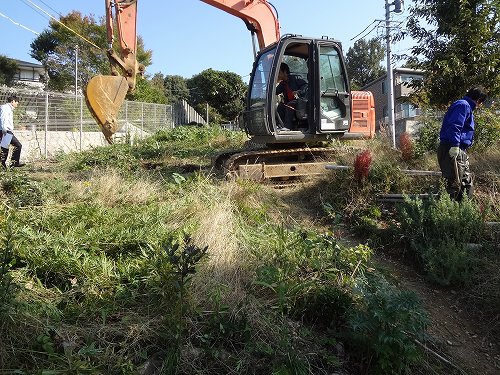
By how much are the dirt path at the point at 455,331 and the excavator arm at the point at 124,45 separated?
4.87m

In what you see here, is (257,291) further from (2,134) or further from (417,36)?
(2,134)

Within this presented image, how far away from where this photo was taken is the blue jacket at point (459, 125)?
527 cm

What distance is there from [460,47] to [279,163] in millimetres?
3702

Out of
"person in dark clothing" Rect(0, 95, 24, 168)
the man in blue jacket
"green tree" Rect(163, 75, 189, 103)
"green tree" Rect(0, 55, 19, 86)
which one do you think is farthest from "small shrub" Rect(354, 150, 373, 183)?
"green tree" Rect(163, 75, 189, 103)

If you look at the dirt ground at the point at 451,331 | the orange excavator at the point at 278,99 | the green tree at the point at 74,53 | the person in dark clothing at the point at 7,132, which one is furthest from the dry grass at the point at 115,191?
the green tree at the point at 74,53

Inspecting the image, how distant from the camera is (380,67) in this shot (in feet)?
180

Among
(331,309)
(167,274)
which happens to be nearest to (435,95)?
(331,309)

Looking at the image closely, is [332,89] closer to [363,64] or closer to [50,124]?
[50,124]

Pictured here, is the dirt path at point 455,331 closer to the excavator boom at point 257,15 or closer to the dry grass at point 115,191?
the dry grass at point 115,191

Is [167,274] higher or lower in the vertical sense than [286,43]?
lower

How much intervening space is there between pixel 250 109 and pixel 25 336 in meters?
6.16

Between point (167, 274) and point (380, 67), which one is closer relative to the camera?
point (167, 274)

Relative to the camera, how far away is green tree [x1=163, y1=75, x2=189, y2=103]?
46912mm

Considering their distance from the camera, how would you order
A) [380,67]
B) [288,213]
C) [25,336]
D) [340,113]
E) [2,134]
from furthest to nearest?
[380,67] → [2,134] → [340,113] → [288,213] → [25,336]
